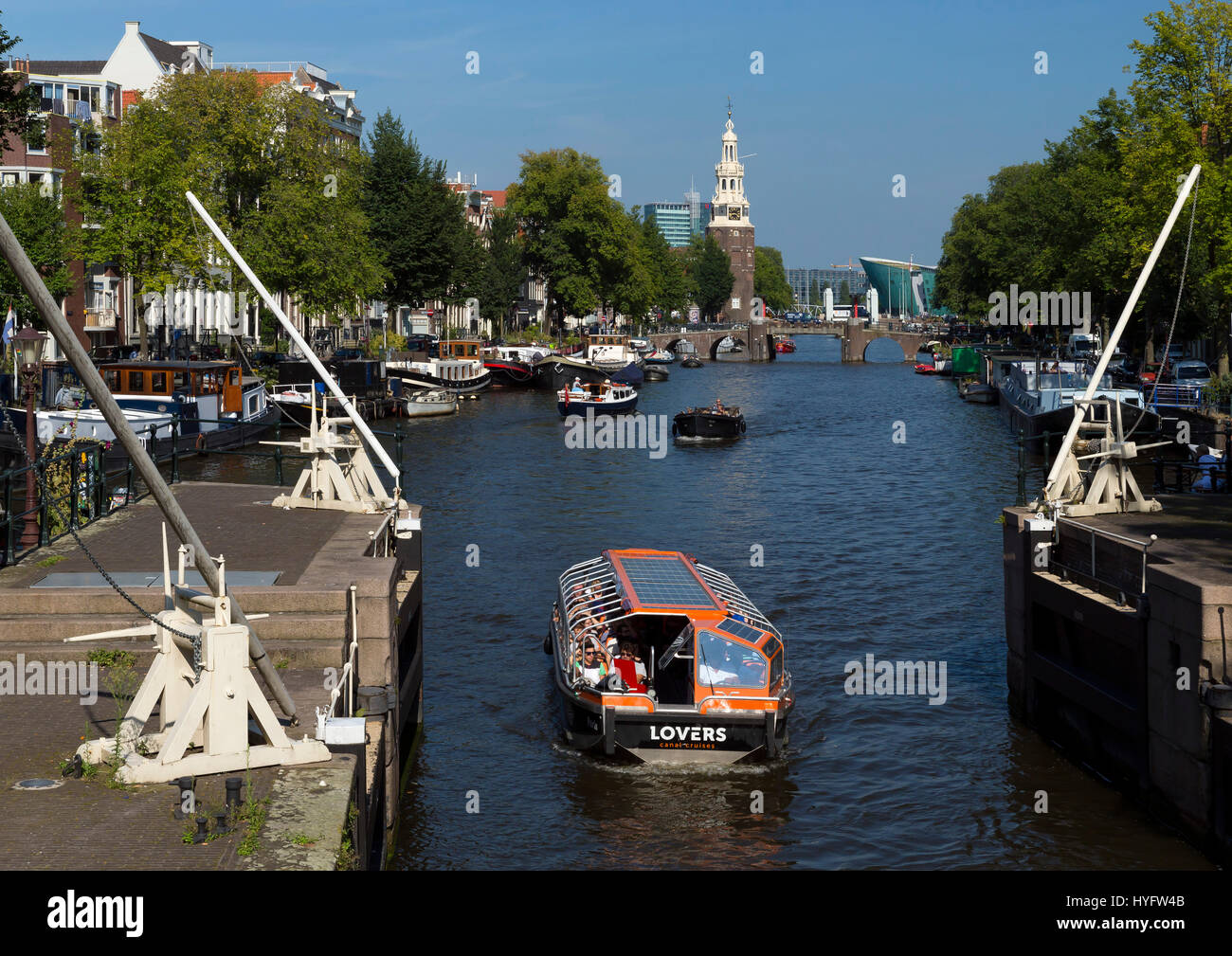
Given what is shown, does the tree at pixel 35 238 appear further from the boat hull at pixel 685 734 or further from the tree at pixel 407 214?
the boat hull at pixel 685 734

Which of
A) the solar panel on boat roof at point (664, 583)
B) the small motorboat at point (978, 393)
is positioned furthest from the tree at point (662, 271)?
the solar panel on boat roof at point (664, 583)

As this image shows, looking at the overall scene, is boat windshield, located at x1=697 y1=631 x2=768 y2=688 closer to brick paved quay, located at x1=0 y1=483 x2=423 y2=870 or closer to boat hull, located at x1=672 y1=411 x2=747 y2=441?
brick paved quay, located at x1=0 y1=483 x2=423 y2=870

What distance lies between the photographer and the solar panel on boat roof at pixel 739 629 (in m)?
20.2

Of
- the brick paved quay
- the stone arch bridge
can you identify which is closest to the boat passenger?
the brick paved quay

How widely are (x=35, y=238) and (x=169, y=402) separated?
12764 mm

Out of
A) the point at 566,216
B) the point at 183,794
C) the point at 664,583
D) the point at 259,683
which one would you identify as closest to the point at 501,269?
the point at 566,216

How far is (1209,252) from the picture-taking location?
56562 millimetres

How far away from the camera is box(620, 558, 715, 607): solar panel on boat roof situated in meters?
21.1

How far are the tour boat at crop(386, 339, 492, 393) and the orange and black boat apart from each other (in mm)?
63420

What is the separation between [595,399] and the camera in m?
80.1

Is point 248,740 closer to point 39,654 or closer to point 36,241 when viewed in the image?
point 39,654
